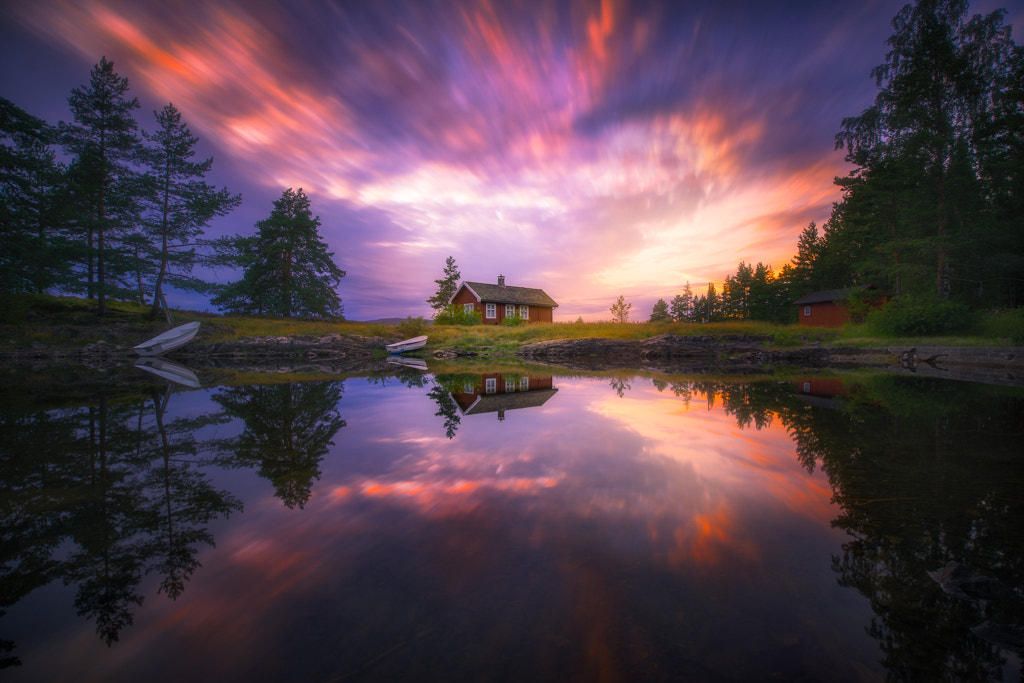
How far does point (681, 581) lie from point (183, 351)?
90.8 feet

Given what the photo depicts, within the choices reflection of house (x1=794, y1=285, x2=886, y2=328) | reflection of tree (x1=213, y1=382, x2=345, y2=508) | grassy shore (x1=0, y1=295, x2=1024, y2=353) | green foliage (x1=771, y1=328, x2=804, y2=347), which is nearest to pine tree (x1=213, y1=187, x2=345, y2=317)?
grassy shore (x1=0, y1=295, x2=1024, y2=353)

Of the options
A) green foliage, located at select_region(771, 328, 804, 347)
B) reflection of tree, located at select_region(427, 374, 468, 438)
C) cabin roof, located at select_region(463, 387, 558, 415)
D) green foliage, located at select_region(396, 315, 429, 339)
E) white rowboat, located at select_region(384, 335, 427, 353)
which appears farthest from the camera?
green foliage, located at select_region(396, 315, 429, 339)

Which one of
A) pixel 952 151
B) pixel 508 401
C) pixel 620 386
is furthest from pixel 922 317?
pixel 508 401

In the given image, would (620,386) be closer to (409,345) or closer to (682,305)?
(409,345)

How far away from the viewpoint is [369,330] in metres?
27.0

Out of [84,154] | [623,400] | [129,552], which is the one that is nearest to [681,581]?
[129,552]

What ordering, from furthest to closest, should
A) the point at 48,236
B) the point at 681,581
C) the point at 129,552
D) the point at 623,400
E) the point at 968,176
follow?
1. the point at 48,236
2. the point at 968,176
3. the point at 623,400
4. the point at 129,552
5. the point at 681,581

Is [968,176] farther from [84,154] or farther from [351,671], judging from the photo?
[84,154]

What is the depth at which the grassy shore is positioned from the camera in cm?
1711

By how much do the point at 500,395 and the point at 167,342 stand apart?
71.1ft

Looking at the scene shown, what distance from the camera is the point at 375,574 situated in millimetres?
1673

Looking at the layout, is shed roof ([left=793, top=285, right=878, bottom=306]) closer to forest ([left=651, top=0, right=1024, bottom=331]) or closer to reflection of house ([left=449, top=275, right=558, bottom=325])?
forest ([left=651, top=0, right=1024, bottom=331])

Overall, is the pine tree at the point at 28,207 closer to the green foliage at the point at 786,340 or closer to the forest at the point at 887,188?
the forest at the point at 887,188

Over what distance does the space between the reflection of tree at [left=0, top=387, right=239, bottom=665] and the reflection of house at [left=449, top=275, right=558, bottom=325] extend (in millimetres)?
33765
